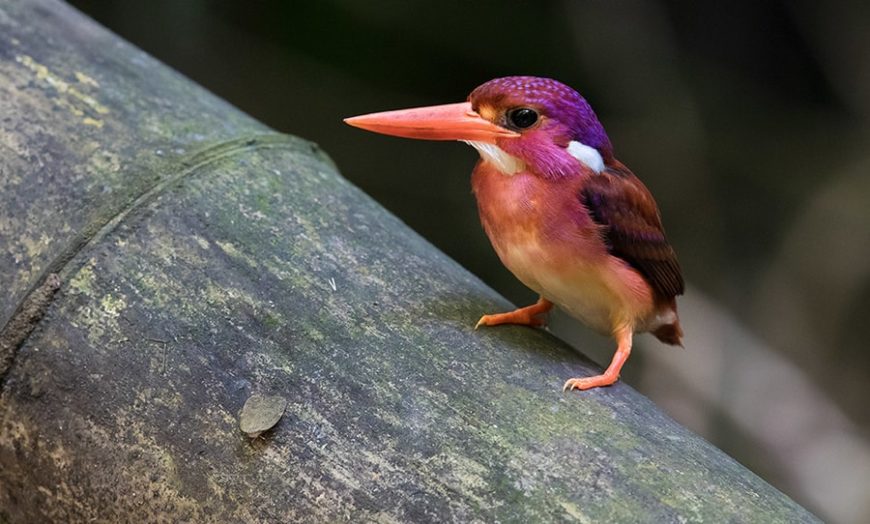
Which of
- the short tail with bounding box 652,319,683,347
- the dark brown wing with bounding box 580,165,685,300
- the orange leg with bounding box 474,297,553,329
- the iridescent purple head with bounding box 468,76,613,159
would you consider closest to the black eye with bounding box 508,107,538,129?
the iridescent purple head with bounding box 468,76,613,159

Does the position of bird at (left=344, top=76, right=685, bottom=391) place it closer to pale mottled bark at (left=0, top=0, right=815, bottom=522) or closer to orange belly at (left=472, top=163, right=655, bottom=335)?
orange belly at (left=472, top=163, right=655, bottom=335)

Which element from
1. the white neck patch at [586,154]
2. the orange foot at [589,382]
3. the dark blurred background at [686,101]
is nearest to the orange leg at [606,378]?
the orange foot at [589,382]

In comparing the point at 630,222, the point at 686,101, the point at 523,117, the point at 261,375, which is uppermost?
the point at 523,117

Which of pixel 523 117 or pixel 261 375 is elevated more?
pixel 523 117

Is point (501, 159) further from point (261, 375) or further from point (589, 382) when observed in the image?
point (261, 375)

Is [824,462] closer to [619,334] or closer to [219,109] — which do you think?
[619,334]

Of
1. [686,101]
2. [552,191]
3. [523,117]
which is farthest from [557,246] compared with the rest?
[686,101]

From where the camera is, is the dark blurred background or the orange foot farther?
the dark blurred background

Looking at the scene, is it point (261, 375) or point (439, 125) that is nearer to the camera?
point (261, 375)
